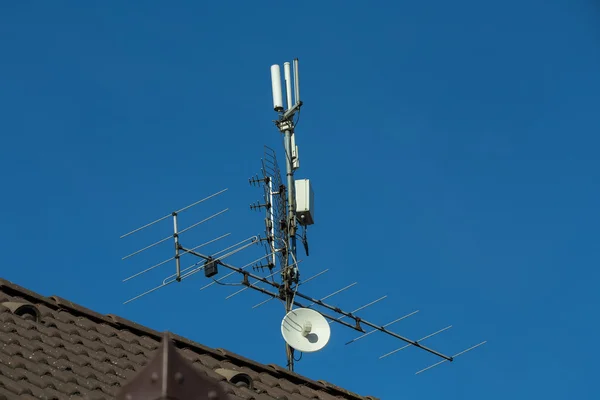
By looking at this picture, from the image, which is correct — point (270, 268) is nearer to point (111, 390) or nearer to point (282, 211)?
point (282, 211)

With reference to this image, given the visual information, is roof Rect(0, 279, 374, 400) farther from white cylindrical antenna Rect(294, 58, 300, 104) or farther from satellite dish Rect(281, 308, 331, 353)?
white cylindrical antenna Rect(294, 58, 300, 104)

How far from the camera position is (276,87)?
16.4m

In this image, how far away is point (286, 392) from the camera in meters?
7.89

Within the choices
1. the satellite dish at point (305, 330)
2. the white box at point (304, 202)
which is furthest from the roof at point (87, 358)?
the white box at point (304, 202)

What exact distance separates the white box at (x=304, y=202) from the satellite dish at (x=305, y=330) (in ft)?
9.10

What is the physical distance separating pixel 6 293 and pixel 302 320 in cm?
546

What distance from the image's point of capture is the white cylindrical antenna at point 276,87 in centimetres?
1620

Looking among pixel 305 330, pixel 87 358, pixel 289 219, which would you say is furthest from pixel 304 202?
pixel 87 358

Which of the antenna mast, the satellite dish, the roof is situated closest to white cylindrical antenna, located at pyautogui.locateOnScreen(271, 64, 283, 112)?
the antenna mast

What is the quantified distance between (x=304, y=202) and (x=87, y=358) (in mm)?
8674

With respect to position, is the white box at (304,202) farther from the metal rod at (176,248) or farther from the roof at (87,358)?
the roof at (87,358)

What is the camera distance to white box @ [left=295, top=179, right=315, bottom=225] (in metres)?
15.5

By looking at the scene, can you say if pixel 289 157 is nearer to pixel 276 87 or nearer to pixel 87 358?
pixel 276 87

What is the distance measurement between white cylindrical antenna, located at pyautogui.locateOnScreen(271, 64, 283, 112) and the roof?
828 centimetres
